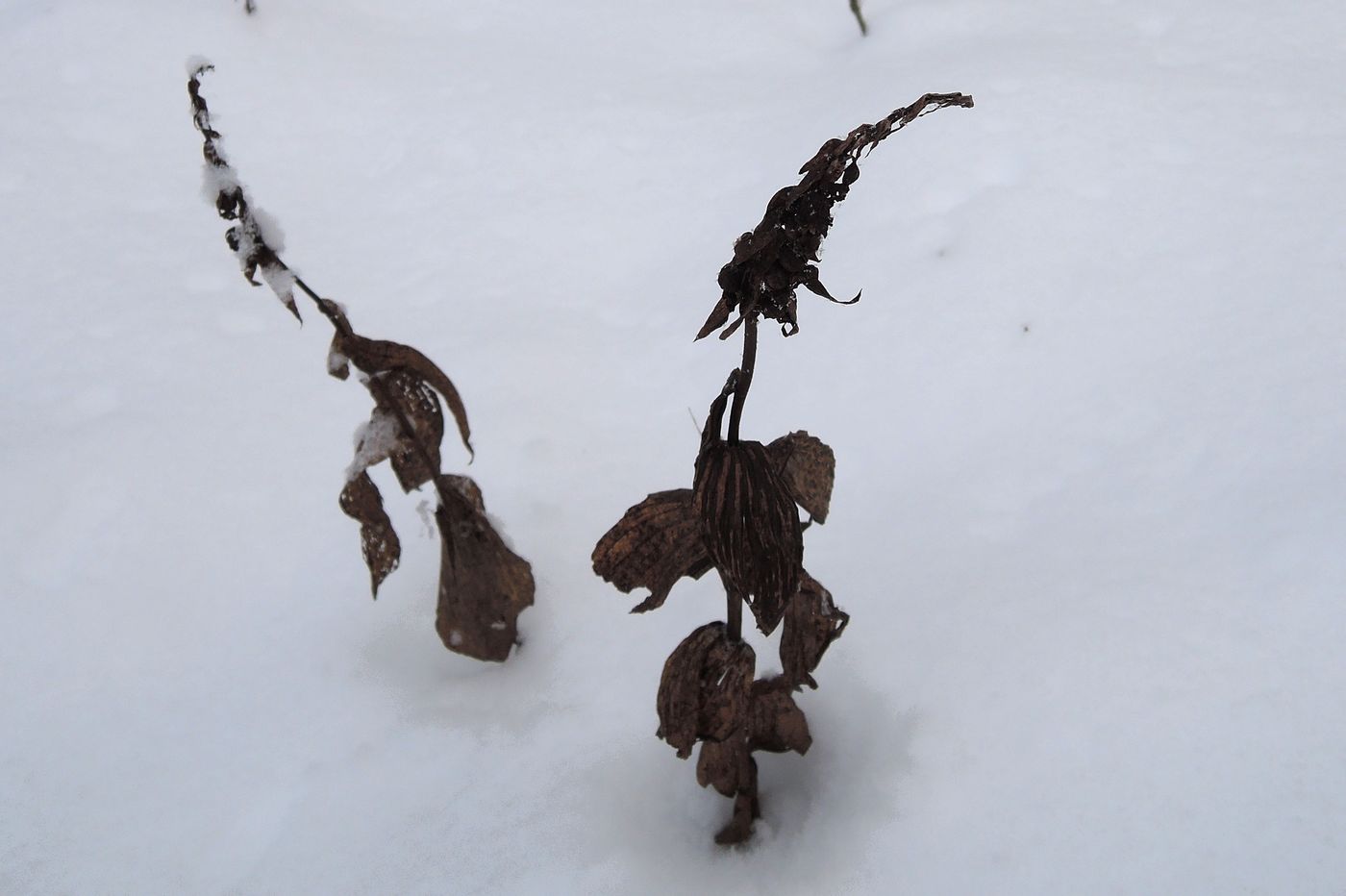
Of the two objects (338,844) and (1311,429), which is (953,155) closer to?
(1311,429)

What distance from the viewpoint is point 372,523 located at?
0.76m

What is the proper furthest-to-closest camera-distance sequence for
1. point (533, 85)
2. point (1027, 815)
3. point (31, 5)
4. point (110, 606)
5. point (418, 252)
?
point (31, 5), point (533, 85), point (418, 252), point (110, 606), point (1027, 815)

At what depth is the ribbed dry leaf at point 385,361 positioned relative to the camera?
71 centimetres

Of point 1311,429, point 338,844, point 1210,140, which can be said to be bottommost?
point 338,844

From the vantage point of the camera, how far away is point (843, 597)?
917 mm

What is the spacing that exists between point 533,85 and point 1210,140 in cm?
103

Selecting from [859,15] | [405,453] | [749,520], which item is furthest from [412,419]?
[859,15]

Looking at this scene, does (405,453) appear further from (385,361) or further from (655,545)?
(655,545)

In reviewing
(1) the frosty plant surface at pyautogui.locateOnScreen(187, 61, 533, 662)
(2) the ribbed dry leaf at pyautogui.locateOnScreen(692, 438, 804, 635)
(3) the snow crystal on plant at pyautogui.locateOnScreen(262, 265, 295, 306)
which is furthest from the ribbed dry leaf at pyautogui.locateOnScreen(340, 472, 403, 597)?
(2) the ribbed dry leaf at pyautogui.locateOnScreen(692, 438, 804, 635)

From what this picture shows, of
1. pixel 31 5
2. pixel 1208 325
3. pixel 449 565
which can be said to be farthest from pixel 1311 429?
pixel 31 5

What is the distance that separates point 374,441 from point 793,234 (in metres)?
0.38

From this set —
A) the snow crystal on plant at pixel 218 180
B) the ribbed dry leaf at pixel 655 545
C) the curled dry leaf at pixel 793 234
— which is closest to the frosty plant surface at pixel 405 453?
the snow crystal on plant at pixel 218 180

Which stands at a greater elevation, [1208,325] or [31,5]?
[31,5]

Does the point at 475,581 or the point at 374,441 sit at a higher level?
the point at 374,441
